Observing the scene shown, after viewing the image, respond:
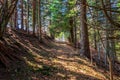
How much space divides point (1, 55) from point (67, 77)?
334 cm

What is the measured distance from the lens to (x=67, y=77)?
10.9 meters

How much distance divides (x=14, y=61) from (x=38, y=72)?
1.45 metres

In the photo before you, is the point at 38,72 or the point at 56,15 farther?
the point at 56,15

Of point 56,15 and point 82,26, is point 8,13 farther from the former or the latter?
point 56,15

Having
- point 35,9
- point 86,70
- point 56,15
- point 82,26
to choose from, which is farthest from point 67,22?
point 86,70

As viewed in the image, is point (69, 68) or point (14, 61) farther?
point (69, 68)

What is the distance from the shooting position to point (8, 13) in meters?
11.1

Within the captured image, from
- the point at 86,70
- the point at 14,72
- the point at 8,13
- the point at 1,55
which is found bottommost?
the point at 86,70

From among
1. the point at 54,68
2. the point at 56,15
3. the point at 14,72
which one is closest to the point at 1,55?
the point at 14,72

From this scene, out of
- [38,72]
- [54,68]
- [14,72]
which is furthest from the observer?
[54,68]

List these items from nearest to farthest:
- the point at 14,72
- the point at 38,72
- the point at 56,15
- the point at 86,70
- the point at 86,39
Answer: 1. the point at 14,72
2. the point at 38,72
3. the point at 86,70
4. the point at 86,39
5. the point at 56,15

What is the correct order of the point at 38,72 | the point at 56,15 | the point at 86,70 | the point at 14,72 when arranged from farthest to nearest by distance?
the point at 56,15 → the point at 86,70 → the point at 38,72 → the point at 14,72

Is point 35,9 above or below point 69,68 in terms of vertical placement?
above

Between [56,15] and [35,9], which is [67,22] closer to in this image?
[56,15]
